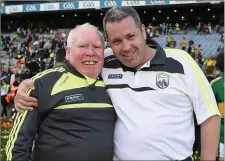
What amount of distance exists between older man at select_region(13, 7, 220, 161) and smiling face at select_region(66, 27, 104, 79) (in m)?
0.10

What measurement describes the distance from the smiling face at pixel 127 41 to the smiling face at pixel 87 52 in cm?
10

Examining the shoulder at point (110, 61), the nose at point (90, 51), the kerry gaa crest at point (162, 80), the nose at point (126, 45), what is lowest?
the kerry gaa crest at point (162, 80)

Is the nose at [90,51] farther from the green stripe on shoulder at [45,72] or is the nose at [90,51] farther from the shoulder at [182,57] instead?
the shoulder at [182,57]

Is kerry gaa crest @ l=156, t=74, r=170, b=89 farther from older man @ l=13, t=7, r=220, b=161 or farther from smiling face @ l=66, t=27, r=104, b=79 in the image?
smiling face @ l=66, t=27, r=104, b=79

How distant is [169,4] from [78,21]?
10629 millimetres

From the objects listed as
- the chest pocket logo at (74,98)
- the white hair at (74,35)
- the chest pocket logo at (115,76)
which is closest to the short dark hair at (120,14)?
the white hair at (74,35)

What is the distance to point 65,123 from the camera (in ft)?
7.73

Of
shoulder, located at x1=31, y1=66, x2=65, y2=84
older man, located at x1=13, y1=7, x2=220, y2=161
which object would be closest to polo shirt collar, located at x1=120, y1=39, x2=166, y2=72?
older man, located at x1=13, y1=7, x2=220, y2=161

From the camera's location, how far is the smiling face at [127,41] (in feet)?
8.05

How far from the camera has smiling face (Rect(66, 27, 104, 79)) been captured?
8.19 ft

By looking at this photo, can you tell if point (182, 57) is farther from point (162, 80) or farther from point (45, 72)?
point (45, 72)

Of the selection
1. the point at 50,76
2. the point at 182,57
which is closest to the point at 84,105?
the point at 50,76

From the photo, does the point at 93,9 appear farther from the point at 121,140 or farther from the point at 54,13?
the point at 121,140

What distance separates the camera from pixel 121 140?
2.44m
